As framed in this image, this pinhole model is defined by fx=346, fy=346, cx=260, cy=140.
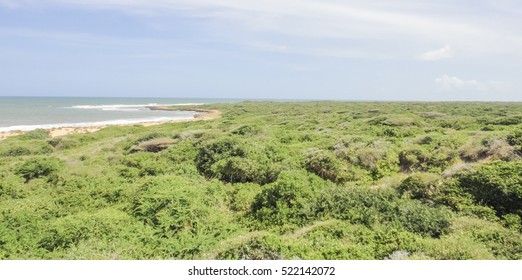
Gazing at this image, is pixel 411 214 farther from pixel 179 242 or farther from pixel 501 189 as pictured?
pixel 179 242

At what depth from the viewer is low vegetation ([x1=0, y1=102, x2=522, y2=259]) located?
802 centimetres

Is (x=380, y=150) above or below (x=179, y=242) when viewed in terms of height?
above

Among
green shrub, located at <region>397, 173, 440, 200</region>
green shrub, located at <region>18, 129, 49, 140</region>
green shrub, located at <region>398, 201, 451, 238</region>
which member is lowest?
green shrub, located at <region>18, 129, 49, 140</region>

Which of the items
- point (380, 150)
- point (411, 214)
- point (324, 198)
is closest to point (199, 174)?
point (324, 198)

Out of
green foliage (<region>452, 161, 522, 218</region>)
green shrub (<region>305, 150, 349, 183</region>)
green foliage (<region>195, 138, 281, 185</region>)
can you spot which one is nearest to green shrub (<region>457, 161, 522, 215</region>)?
green foliage (<region>452, 161, 522, 218</region>)

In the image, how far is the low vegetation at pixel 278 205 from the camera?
8023 mm

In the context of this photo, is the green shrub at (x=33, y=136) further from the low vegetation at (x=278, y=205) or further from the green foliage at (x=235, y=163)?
the green foliage at (x=235, y=163)

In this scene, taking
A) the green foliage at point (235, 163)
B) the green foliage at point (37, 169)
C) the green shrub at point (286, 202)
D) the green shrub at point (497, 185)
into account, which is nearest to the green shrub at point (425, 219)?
the green shrub at point (497, 185)

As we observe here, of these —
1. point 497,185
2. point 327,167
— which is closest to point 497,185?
point 497,185

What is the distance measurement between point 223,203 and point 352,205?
4.85 metres

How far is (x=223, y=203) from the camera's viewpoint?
1285 cm

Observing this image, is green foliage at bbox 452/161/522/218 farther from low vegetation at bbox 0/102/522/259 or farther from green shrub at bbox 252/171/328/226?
green shrub at bbox 252/171/328/226

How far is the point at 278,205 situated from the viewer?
35.5 feet
